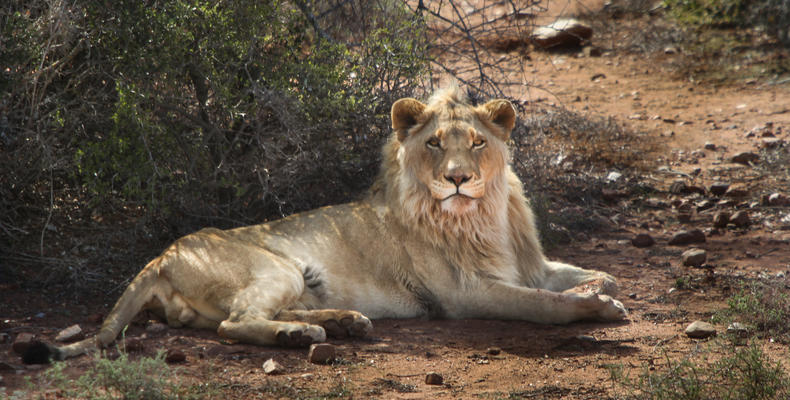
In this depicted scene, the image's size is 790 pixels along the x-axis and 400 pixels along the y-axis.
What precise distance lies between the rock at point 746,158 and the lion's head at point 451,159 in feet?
15.5

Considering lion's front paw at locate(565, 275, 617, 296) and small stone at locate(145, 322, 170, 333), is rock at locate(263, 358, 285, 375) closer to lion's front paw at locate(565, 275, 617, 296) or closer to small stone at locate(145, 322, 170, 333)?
small stone at locate(145, 322, 170, 333)

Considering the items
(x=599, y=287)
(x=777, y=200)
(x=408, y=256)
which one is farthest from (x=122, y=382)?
(x=777, y=200)

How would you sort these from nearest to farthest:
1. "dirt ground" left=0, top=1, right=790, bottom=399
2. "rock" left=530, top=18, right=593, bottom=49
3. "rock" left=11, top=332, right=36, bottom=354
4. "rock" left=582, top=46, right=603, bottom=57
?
"dirt ground" left=0, top=1, right=790, bottom=399, "rock" left=11, top=332, right=36, bottom=354, "rock" left=582, top=46, right=603, bottom=57, "rock" left=530, top=18, right=593, bottom=49

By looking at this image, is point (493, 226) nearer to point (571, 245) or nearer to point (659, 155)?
point (571, 245)

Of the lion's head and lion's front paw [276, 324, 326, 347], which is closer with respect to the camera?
lion's front paw [276, 324, 326, 347]

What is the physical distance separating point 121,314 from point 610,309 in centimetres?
295

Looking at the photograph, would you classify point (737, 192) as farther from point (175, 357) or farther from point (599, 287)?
point (175, 357)

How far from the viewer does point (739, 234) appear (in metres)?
7.52

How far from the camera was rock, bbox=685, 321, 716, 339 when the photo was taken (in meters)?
4.94

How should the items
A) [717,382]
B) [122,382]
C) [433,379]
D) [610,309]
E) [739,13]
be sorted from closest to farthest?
[122,382] → [717,382] → [433,379] → [610,309] → [739,13]

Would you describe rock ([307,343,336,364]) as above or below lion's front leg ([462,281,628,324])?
below

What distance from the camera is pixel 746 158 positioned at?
9461 mm

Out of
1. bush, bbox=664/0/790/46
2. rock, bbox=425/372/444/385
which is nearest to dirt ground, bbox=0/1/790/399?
rock, bbox=425/372/444/385


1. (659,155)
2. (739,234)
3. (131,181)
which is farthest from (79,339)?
(659,155)
